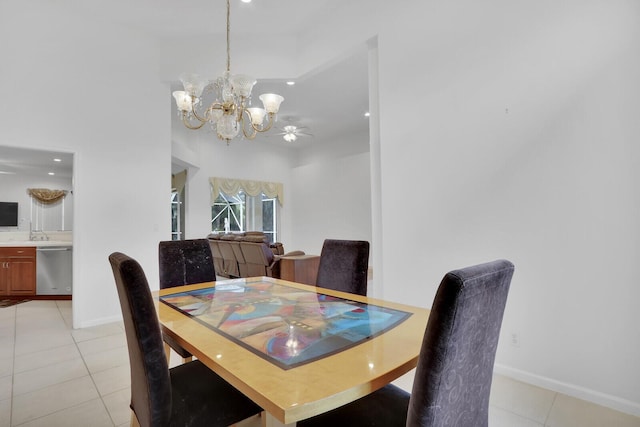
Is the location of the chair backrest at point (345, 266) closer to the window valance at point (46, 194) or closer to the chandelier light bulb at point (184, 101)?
the chandelier light bulb at point (184, 101)

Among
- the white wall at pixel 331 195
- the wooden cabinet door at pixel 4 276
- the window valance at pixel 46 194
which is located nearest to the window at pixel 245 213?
the white wall at pixel 331 195

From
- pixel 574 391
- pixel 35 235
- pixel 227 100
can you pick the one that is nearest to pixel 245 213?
pixel 35 235

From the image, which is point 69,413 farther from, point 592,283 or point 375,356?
point 592,283

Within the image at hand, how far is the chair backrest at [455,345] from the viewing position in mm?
782

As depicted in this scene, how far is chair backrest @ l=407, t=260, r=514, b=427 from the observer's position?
782mm

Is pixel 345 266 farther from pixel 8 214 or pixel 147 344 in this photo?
pixel 8 214

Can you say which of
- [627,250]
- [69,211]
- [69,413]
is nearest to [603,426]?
[627,250]

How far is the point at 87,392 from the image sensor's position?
2.21m

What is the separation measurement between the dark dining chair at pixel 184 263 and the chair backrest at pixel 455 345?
6.78 feet

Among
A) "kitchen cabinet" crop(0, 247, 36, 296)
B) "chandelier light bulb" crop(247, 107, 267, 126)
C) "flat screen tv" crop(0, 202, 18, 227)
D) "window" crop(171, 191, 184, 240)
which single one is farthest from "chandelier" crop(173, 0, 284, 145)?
"window" crop(171, 191, 184, 240)

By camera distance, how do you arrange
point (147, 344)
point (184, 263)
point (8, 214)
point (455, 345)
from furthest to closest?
point (8, 214), point (184, 263), point (147, 344), point (455, 345)

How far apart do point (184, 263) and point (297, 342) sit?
1669 mm

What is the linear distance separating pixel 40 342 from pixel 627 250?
483 cm

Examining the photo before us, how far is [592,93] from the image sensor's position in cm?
205
